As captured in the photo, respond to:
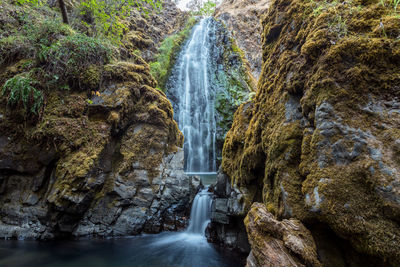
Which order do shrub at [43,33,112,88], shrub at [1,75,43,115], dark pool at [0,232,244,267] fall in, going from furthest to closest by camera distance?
shrub at [43,33,112,88], shrub at [1,75,43,115], dark pool at [0,232,244,267]

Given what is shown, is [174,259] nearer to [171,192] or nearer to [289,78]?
[171,192]

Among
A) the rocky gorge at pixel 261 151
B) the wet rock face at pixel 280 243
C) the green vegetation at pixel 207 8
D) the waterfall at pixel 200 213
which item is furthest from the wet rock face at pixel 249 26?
the wet rock face at pixel 280 243

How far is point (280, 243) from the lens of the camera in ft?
6.48

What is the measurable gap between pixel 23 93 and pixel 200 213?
625 centimetres

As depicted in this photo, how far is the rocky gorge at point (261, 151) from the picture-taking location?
1.80 m

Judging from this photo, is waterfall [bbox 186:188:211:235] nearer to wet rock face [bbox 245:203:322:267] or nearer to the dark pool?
the dark pool

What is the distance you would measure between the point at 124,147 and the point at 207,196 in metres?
3.38

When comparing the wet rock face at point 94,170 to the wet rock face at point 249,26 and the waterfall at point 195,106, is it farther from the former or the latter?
Result: the wet rock face at point 249,26

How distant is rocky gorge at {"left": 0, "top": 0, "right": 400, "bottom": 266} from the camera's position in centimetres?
180

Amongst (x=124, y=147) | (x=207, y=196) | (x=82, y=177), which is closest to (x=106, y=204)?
(x=82, y=177)

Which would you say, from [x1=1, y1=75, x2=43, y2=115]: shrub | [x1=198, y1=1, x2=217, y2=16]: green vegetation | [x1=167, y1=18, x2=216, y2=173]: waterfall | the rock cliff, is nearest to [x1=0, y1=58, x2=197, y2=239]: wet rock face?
the rock cliff

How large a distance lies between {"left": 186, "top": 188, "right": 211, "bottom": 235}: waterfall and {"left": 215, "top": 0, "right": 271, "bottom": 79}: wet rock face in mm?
15390

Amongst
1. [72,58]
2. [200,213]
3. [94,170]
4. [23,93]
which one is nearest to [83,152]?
[94,170]

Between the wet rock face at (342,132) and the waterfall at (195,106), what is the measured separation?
9376 millimetres
